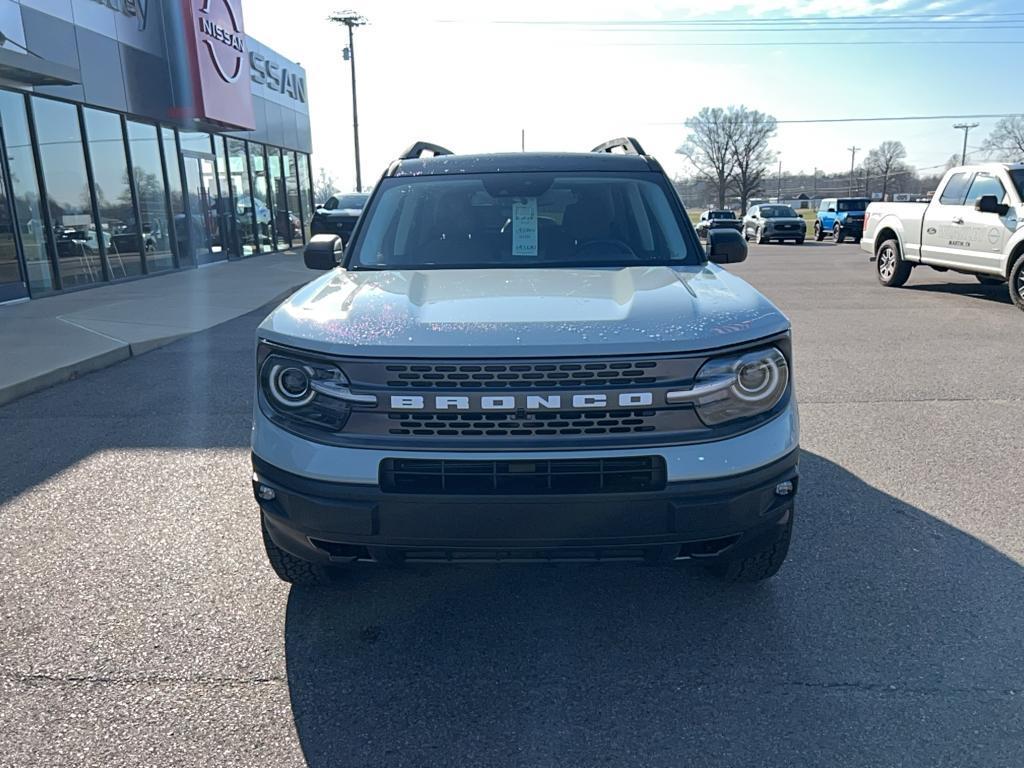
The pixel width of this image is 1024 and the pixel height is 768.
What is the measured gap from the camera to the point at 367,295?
2.99 metres

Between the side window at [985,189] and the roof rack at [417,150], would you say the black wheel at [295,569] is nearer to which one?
the roof rack at [417,150]

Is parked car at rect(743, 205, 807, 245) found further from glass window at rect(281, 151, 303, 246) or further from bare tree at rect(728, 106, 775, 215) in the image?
bare tree at rect(728, 106, 775, 215)

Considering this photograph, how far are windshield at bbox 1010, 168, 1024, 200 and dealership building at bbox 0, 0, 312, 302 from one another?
13823 millimetres

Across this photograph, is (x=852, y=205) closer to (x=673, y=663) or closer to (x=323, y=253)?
(x=323, y=253)

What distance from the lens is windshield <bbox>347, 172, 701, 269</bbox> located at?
3715mm

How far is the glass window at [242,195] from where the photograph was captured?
66.4 ft

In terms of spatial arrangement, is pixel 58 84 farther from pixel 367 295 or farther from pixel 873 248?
pixel 873 248

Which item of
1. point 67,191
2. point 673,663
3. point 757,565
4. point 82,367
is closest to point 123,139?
point 67,191

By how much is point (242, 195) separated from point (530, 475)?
20.7 meters

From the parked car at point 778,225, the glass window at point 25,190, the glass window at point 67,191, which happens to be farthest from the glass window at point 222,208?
the parked car at point 778,225

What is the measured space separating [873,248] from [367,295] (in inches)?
521

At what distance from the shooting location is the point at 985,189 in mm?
11125

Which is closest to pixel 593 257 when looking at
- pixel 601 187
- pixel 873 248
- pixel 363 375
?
pixel 601 187

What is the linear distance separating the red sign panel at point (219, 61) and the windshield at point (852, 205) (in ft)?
77.6
